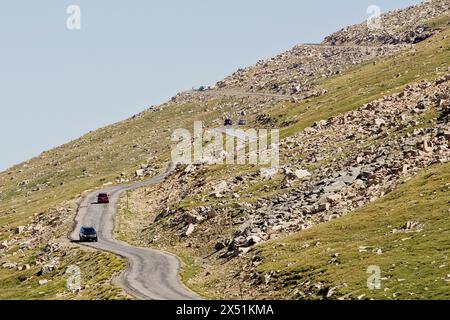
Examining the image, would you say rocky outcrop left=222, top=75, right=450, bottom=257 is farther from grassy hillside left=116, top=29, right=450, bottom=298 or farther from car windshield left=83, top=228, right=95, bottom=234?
car windshield left=83, top=228, right=95, bottom=234

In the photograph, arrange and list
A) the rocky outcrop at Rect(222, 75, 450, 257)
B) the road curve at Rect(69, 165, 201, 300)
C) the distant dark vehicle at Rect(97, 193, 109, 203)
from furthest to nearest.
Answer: the distant dark vehicle at Rect(97, 193, 109, 203)
the rocky outcrop at Rect(222, 75, 450, 257)
the road curve at Rect(69, 165, 201, 300)

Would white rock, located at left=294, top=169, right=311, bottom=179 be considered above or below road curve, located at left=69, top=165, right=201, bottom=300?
above

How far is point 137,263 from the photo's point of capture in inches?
3403

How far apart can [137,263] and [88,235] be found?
23.4 m

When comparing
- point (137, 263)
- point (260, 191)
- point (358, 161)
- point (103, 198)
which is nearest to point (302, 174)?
point (260, 191)

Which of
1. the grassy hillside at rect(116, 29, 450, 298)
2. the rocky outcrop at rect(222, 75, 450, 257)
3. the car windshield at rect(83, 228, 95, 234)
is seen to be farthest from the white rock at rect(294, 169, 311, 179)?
the car windshield at rect(83, 228, 95, 234)

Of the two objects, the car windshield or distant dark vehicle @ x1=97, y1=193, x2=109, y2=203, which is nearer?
the car windshield

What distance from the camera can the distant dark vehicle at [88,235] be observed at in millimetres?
107750

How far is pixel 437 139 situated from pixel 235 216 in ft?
90.8

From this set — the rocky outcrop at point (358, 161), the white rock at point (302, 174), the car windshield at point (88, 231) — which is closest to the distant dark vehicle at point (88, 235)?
the car windshield at point (88, 231)

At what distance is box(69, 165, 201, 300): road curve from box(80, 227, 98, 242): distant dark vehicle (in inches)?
41.0

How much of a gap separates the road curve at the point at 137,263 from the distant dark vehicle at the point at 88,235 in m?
→ 1.04

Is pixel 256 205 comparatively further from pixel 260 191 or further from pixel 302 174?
pixel 302 174

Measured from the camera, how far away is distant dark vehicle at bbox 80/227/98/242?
10775cm
